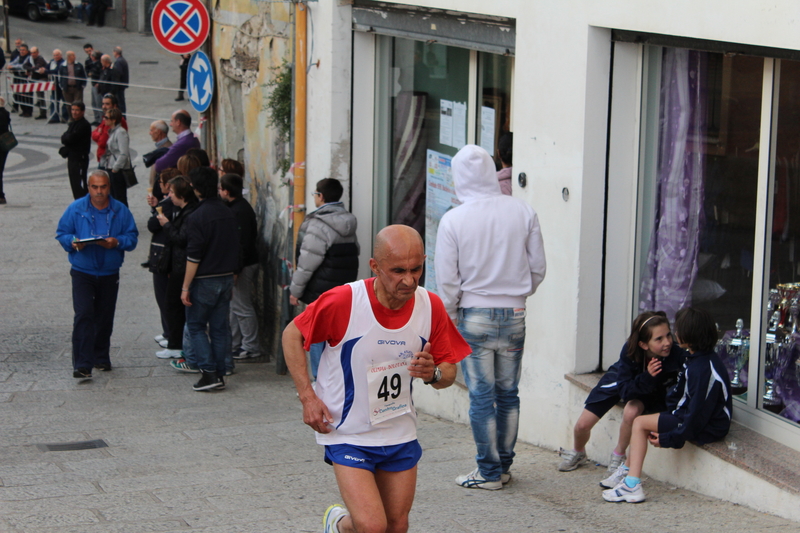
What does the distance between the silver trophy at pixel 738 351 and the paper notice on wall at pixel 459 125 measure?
2.78 m

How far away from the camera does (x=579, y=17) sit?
5664 mm

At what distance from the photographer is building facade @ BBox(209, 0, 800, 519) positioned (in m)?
4.93

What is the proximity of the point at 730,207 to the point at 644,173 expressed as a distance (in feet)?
2.19

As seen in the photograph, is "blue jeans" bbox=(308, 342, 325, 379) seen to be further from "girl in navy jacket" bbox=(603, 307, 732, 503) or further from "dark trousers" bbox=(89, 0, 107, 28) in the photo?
"dark trousers" bbox=(89, 0, 107, 28)

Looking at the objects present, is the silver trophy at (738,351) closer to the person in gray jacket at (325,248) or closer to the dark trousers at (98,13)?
the person in gray jacket at (325,248)

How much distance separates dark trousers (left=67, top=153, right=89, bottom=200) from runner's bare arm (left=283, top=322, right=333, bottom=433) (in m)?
12.3

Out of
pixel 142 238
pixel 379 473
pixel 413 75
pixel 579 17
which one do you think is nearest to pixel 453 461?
pixel 379 473

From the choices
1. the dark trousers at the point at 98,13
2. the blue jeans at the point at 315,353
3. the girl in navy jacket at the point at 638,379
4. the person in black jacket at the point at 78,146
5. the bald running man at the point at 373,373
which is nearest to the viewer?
the bald running man at the point at 373,373

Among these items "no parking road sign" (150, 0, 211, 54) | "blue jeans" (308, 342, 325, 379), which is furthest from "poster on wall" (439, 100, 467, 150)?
"no parking road sign" (150, 0, 211, 54)

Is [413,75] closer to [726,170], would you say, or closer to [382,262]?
[726,170]

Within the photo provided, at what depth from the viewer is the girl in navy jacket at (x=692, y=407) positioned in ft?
16.2

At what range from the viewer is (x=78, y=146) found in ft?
49.2

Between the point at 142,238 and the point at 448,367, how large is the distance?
11.3 meters

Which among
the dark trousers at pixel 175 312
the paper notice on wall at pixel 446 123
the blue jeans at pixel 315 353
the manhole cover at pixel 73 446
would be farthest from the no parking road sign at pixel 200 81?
the manhole cover at pixel 73 446
